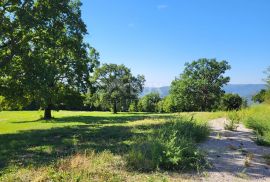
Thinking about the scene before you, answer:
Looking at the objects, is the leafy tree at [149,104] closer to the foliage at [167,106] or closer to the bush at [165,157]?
the foliage at [167,106]

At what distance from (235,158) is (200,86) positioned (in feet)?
193

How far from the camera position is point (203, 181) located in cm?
764

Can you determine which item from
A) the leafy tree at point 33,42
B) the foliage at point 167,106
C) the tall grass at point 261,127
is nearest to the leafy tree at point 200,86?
the foliage at point 167,106

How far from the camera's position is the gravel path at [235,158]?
8.24 meters

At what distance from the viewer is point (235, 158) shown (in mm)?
10047

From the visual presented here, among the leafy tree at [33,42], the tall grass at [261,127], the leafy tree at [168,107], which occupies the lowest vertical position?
the tall grass at [261,127]

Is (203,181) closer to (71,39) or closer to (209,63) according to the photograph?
(71,39)

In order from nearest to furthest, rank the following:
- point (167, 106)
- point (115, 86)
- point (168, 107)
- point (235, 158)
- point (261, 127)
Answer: point (235, 158), point (261, 127), point (115, 86), point (168, 107), point (167, 106)

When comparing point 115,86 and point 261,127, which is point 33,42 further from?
point 115,86

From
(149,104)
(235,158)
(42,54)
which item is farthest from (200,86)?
(235,158)

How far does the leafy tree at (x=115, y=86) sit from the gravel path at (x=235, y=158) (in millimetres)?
50209

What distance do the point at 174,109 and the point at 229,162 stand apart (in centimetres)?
7106

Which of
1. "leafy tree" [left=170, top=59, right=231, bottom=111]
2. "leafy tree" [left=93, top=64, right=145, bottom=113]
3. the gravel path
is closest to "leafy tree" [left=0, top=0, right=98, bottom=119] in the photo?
the gravel path

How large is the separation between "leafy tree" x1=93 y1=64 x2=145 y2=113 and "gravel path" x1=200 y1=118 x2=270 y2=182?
5021 centimetres
